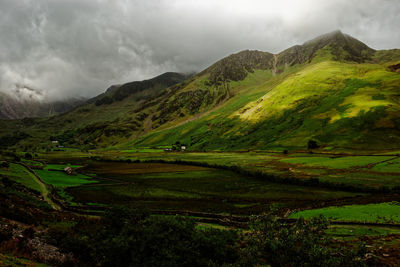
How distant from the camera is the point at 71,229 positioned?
3581 centimetres

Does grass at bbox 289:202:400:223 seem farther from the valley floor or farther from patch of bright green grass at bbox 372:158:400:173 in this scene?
patch of bright green grass at bbox 372:158:400:173

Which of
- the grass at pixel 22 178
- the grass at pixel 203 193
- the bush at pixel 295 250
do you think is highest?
the grass at pixel 22 178

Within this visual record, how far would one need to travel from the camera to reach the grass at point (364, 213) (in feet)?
138

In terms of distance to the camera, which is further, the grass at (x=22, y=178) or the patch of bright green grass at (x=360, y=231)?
the grass at (x=22, y=178)

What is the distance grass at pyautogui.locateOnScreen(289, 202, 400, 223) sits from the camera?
42031 mm

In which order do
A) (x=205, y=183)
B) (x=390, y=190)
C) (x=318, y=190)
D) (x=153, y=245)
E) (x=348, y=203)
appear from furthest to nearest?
1. (x=205, y=183)
2. (x=318, y=190)
3. (x=390, y=190)
4. (x=348, y=203)
5. (x=153, y=245)

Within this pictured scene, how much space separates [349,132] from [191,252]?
598 feet

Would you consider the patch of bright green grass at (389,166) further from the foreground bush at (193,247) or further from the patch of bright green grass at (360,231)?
the foreground bush at (193,247)

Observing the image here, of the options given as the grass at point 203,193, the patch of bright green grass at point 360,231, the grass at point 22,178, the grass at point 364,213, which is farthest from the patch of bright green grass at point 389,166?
the grass at point 22,178

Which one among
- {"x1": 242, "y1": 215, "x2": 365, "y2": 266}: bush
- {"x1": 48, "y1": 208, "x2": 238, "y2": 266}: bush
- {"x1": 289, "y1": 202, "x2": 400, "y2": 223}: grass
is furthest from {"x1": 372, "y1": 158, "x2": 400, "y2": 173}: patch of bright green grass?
{"x1": 48, "y1": 208, "x2": 238, "y2": 266}: bush

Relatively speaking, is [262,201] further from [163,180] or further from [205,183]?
[163,180]

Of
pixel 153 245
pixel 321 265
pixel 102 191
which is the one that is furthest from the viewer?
pixel 102 191

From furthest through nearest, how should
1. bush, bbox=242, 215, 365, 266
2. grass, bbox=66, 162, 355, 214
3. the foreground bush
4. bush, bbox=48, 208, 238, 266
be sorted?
grass, bbox=66, 162, 355, 214, bush, bbox=48, 208, 238, 266, the foreground bush, bush, bbox=242, 215, 365, 266

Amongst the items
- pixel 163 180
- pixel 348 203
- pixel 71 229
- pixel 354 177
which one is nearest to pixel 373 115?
pixel 354 177
